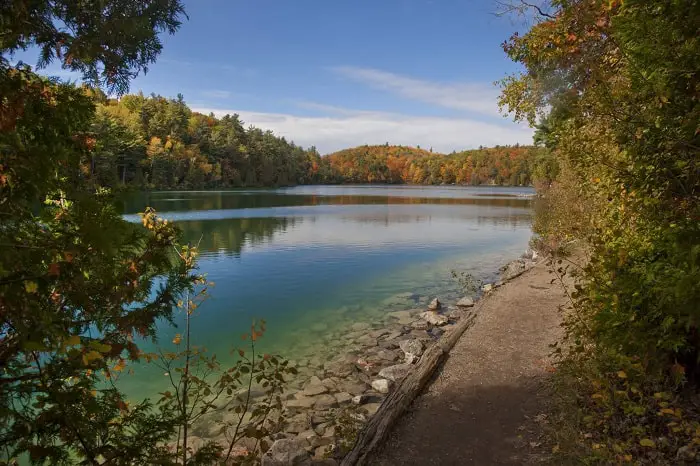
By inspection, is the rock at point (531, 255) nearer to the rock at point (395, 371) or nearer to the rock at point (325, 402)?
the rock at point (395, 371)

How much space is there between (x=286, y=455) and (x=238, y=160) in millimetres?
118504

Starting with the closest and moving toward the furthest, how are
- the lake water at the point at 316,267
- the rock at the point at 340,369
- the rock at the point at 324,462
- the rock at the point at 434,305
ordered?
the rock at the point at 324,462, the rock at the point at 340,369, the lake water at the point at 316,267, the rock at the point at 434,305

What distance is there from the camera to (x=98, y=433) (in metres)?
2.74

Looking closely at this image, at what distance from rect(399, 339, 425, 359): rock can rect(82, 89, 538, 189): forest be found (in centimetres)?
3478

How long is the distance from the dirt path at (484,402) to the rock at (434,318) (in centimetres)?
190

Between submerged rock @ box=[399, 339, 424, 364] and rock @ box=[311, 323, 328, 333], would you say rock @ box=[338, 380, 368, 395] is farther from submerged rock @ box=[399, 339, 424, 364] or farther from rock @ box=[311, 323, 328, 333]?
rock @ box=[311, 323, 328, 333]

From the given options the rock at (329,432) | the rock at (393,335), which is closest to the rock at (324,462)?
the rock at (329,432)

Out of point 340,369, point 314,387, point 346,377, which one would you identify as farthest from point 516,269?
point 314,387

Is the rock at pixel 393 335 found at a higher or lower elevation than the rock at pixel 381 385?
lower

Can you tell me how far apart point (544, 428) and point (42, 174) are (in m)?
6.67

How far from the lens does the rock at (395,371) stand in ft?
32.3

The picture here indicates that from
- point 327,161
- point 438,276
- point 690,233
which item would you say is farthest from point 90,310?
point 327,161

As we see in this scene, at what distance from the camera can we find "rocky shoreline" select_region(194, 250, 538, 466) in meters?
7.15

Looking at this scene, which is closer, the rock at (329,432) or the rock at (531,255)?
the rock at (329,432)
